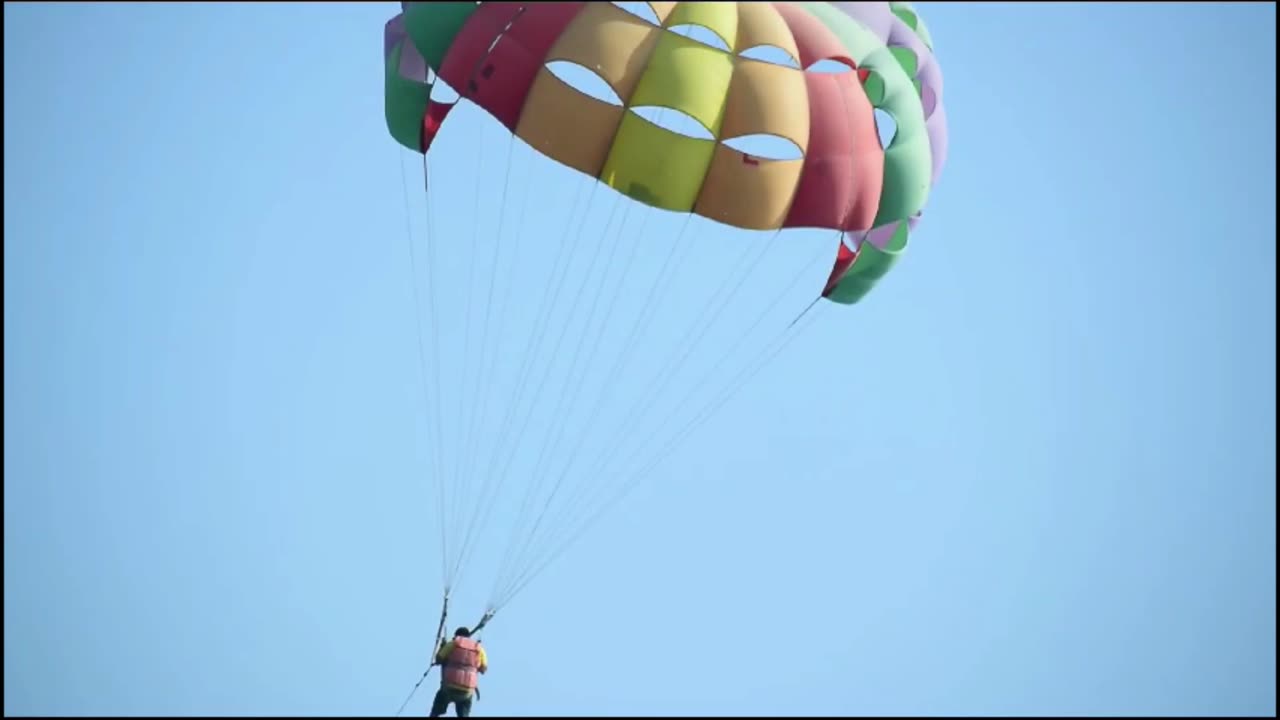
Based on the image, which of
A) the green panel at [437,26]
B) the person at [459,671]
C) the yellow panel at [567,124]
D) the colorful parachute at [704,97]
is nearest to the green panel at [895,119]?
the colorful parachute at [704,97]

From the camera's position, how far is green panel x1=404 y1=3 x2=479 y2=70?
19953 millimetres

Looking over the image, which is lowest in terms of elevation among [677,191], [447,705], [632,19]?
[447,705]

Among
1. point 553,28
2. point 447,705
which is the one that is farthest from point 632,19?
point 447,705

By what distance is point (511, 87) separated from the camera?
19.8m

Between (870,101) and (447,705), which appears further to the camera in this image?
(870,101)

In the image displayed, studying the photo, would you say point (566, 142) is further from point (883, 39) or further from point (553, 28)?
point (883, 39)

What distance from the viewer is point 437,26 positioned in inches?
786

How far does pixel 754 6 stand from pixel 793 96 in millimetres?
893

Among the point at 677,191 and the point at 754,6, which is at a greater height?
the point at 754,6

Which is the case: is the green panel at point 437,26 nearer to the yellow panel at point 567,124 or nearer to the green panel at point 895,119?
the yellow panel at point 567,124

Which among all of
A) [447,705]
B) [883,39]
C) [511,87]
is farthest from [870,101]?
[447,705]

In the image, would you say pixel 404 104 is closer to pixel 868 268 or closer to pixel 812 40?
pixel 812 40

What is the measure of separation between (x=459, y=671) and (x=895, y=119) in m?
6.33

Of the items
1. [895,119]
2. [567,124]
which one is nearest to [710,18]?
[567,124]
